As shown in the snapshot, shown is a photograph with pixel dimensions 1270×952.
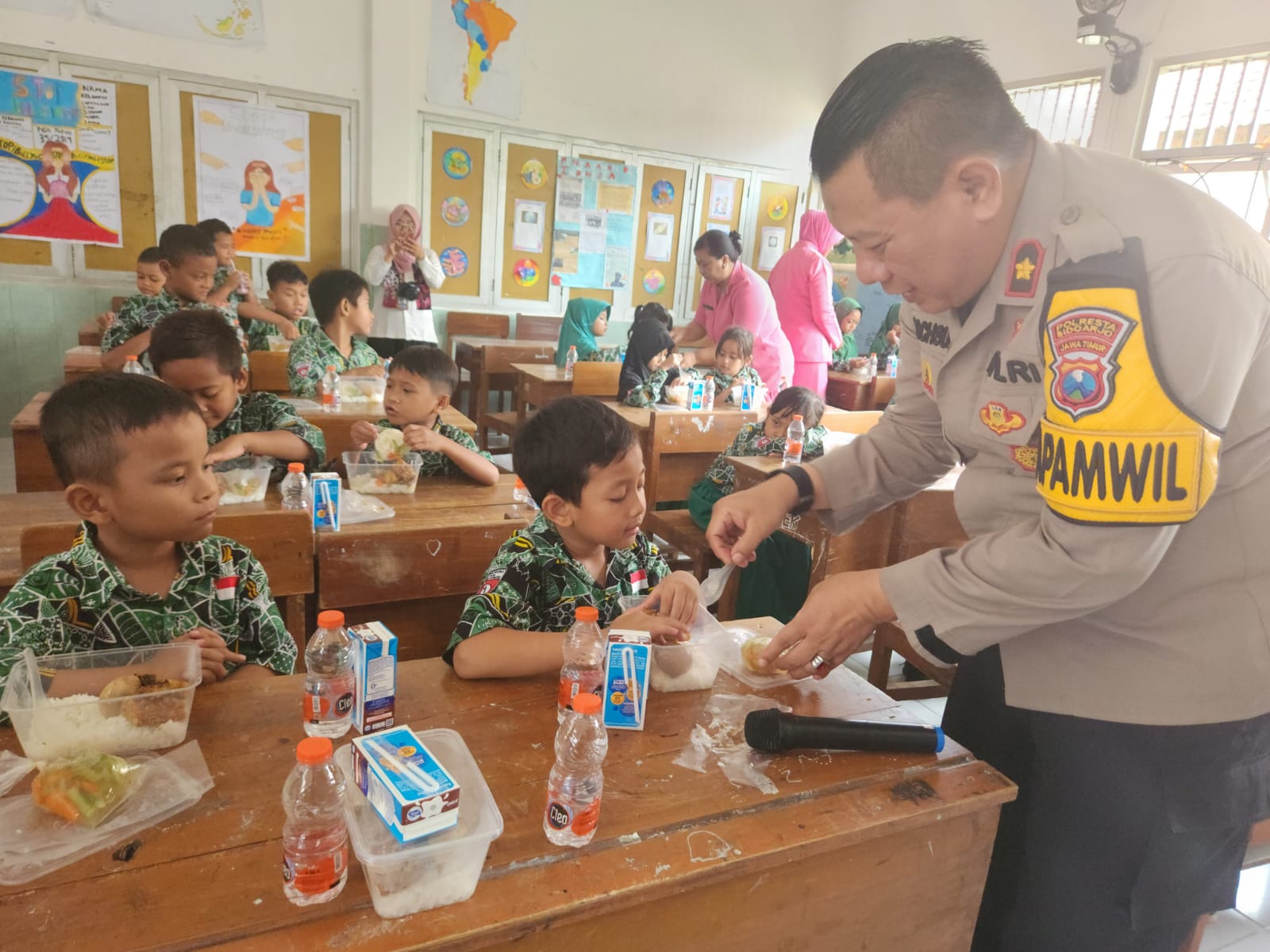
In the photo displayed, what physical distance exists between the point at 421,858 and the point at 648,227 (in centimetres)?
756

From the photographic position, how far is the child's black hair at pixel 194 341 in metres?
2.26

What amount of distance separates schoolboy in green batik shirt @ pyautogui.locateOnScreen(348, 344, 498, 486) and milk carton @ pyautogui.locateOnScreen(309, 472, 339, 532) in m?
0.56

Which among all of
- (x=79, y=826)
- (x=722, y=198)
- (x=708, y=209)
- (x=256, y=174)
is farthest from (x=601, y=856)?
(x=722, y=198)

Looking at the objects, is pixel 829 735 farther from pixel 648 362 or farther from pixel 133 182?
pixel 133 182

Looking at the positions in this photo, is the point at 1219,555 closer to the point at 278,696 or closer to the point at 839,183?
the point at 839,183

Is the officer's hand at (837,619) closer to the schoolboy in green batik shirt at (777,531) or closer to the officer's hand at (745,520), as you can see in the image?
the officer's hand at (745,520)

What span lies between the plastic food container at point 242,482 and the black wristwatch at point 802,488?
1516mm

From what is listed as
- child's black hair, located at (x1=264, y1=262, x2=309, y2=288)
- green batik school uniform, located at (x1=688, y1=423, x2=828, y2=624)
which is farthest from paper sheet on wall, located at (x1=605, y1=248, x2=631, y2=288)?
green batik school uniform, located at (x1=688, y1=423, x2=828, y2=624)

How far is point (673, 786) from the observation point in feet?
3.32

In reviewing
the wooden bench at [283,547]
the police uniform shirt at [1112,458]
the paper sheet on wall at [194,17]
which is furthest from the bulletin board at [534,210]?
the police uniform shirt at [1112,458]

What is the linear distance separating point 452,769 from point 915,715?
714 millimetres

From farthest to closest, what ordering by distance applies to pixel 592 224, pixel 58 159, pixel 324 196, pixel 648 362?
1. pixel 592 224
2. pixel 324 196
3. pixel 58 159
4. pixel 648 362

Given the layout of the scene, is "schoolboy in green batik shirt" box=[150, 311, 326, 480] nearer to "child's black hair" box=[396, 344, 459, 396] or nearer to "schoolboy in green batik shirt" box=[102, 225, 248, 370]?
"child's black hair" box=[396, 344, 459, 396]

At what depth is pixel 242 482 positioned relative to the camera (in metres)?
2.20
